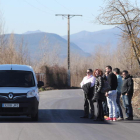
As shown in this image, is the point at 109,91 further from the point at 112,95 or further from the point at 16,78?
the point at 16,78

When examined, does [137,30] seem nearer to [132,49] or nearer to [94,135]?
[132,49]

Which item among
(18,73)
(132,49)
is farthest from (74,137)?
(132,49)

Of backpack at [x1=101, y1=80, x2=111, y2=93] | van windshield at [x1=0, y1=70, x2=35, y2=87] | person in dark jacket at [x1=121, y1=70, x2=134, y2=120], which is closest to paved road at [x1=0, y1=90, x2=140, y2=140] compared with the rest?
person in dark jacket at [x1=121, y1=70, x2=134, y2=120]

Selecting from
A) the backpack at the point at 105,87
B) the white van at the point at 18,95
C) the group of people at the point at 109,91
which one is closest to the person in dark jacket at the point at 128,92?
the group of people at the point at 109,91

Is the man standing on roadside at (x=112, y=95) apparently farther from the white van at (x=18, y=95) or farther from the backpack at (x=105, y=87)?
the white van at (x=18, y=95)

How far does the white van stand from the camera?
13484 millimetres

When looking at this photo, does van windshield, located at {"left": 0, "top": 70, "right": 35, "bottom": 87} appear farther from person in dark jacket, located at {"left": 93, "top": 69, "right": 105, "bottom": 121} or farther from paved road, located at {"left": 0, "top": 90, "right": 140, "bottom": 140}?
person in dark jacket, located at {"left": 93, "top": 69, "right": 105, "bottom": 121}

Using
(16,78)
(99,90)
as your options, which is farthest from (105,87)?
(16,78)

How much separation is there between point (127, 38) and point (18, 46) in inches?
1333

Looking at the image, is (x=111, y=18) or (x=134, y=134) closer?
(x=134, y=134)

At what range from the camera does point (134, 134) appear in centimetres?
1101

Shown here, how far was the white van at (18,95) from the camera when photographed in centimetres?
1348

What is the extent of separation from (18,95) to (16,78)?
1.13 m

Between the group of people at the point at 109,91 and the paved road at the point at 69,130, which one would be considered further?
the group of people at the point at 109,91
